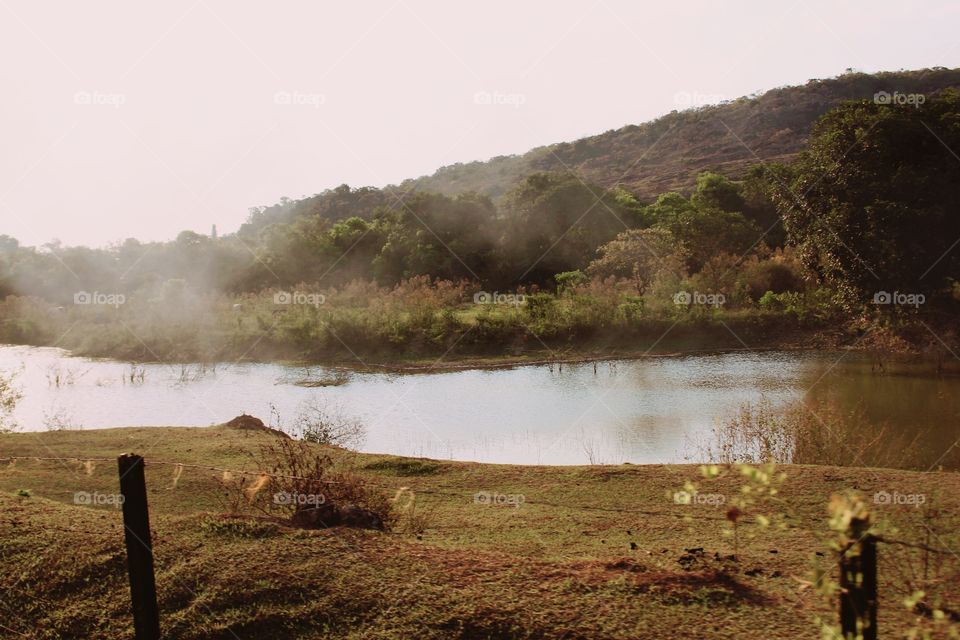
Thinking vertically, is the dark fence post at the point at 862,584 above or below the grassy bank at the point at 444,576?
above

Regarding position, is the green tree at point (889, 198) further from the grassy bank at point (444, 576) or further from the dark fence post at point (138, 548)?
the dark fence post at point (138, 548)

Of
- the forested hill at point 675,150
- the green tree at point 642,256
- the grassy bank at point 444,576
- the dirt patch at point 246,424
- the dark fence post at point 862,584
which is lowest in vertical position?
the grassy bank at point 444,576

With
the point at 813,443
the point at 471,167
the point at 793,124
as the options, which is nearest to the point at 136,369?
the point at 813,443

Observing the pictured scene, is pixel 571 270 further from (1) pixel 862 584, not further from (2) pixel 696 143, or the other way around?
(2) pixel 696 143

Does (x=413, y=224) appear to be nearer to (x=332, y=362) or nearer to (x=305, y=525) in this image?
(x=332, y=362)

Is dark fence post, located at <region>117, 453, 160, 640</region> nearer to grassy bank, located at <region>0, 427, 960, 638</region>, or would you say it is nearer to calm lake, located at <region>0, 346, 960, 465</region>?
grassy bank, located at <region>0, 427, 960, 638</region>

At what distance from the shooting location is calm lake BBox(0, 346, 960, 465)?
12891mm

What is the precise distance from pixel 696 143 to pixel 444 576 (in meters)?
74.0

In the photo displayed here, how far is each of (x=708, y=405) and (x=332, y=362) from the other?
44.5 feet

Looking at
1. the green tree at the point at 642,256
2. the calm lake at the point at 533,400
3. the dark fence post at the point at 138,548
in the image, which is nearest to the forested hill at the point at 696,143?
the green tree at the point at 642,256

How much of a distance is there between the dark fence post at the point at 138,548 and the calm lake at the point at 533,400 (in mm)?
7984

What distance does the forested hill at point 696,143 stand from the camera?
64.5m

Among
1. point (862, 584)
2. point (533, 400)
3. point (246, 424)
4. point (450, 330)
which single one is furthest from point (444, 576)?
point (450, 330)

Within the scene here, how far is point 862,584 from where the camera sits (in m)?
3.09
